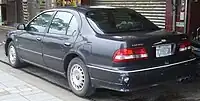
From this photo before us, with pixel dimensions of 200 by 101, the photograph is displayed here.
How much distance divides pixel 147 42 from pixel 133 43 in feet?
0.81

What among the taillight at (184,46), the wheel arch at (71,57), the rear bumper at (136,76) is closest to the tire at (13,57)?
the wheel arch at (71,57)

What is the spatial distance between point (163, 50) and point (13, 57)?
4291mm

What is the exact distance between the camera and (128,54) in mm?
5156

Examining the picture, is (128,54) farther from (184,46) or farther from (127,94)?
(127,94)

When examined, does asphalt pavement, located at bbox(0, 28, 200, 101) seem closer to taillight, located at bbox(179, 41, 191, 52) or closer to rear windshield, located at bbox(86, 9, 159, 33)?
taillight, located at bbox(179, 41, 191, 52)

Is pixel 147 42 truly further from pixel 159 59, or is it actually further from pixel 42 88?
pixel 42 88

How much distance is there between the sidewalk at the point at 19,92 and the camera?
19.3ft

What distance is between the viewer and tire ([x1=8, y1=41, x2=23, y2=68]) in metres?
8.28


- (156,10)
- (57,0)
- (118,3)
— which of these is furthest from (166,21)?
(57,0)

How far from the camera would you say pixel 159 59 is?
5.41 metres

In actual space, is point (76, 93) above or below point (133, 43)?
below

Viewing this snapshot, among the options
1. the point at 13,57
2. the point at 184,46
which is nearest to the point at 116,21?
the point at 184,46

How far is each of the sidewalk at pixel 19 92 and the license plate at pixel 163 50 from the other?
185 centimetres

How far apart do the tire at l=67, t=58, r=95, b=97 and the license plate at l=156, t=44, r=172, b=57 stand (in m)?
1.21
